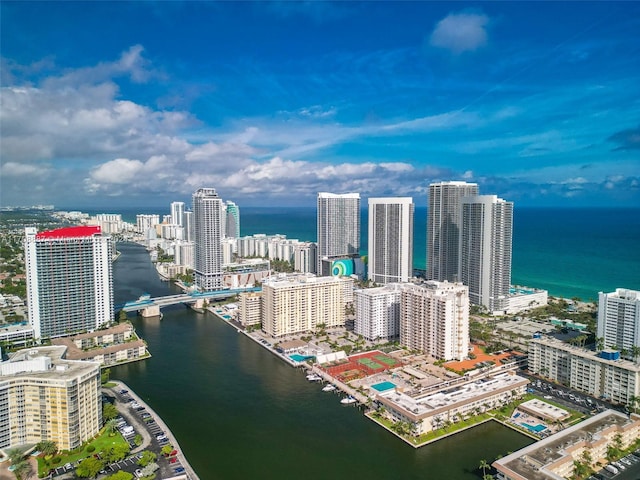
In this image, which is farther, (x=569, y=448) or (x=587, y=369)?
(x=587, y=369)

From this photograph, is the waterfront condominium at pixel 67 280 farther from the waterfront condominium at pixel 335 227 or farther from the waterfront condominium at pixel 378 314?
the waterfront condominium at pixel 335 227

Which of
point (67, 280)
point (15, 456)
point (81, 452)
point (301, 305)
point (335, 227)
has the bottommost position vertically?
point (81, 452)

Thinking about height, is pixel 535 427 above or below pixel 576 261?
below

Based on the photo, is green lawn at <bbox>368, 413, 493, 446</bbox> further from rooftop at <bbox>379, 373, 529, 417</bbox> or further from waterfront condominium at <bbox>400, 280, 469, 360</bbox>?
waterfront condominium at <bbox>400, 280, 469, 360</bbox>

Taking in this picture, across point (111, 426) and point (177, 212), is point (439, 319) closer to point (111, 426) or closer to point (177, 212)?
point (111, 426)

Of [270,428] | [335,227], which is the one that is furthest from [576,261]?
[270,428]

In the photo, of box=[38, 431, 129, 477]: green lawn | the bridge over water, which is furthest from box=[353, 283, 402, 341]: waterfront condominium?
box=[38, 431, 129, 477]: green lawn
